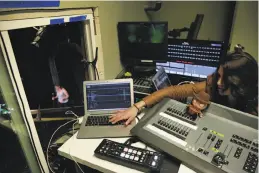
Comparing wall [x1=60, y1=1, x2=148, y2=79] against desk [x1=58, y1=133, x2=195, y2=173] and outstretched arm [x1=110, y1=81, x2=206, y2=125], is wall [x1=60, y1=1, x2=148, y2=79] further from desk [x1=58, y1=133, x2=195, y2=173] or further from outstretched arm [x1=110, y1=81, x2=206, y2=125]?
desk [x1=58, y1=133, x2=195, y2=173]

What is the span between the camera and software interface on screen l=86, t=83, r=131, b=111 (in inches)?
51.7

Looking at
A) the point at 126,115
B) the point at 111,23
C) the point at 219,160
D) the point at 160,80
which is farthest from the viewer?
the point at 111,23

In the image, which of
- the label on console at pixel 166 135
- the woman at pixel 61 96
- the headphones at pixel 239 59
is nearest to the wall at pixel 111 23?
the woman at pixel 61 96

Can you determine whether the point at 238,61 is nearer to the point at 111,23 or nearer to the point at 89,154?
the point at 89,154

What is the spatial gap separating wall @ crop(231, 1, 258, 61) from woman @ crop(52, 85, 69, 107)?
163cm

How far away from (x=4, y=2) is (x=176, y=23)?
211 cm

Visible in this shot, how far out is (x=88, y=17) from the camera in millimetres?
1431

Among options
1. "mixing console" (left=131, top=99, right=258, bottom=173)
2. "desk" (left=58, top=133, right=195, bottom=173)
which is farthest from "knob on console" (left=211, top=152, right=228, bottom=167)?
"desk" (left=58, top=133, right=195, bottom=173)

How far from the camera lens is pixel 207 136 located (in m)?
0.95

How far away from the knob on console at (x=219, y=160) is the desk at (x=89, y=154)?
112 mm

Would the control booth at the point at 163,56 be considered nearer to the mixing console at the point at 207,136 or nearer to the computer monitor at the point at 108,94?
the computer monitor at the point at 108,94

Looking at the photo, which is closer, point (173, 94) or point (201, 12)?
point (173, 94)

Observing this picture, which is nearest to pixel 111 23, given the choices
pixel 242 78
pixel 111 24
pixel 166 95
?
pixel 111 24

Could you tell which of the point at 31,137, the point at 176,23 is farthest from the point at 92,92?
the point at 176,23
